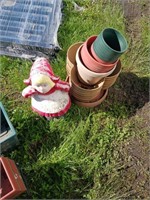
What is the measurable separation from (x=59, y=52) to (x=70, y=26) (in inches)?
13.2

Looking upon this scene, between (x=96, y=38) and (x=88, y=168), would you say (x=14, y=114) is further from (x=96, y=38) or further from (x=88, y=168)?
(x=96, y=38)

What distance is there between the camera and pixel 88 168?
116 inches

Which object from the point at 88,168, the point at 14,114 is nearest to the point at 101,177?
the point at 88,168

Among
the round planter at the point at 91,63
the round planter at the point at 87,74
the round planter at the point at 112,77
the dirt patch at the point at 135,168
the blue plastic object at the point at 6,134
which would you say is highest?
the round planter at the point at 91,63

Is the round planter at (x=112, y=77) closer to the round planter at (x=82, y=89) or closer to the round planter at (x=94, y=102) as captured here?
the round planter at (x=82, y=89)

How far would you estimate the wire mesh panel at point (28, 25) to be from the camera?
3.29 metres

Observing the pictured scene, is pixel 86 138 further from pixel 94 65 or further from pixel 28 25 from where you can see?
pixel 28 25

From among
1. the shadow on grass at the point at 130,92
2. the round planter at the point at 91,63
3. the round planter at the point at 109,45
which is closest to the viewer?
the round planter at the point at 109,45

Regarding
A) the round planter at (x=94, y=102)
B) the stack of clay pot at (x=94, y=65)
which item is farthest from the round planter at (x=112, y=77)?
the round planter at (x=94, y=102)

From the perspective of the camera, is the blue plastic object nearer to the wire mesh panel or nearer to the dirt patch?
the wire mesh panel

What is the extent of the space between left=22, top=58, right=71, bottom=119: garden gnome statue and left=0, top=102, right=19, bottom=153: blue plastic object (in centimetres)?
25

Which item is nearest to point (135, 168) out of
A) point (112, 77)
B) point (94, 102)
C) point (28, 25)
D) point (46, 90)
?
point (94, 102)

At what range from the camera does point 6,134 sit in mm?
2801

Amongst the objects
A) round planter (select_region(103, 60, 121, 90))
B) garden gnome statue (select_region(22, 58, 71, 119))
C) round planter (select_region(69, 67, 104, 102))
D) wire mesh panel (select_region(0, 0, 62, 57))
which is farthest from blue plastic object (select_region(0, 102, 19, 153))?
round planter (select_region(103, 60, 121, 90))
